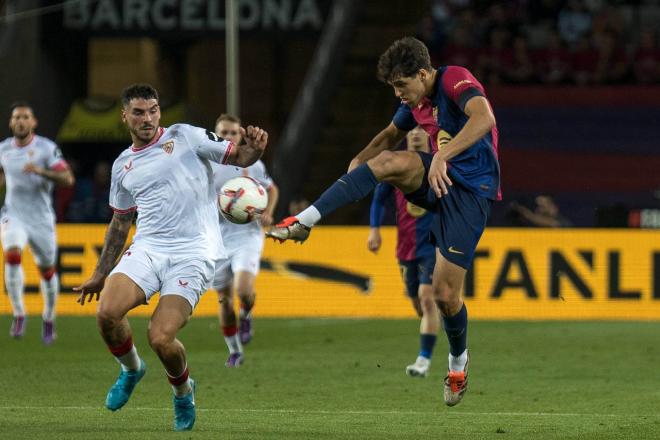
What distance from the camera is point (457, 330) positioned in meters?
9.45

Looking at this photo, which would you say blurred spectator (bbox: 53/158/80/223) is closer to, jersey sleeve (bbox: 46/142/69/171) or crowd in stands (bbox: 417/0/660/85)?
crowd in stands (bbox: 417/0/660/85)

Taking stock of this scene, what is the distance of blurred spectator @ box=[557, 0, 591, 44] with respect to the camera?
24594 mm

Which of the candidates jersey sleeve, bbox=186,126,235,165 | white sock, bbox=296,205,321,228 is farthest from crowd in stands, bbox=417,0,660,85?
white sock, bbox=296,205,321,228

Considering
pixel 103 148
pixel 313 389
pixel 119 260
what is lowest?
pixel 103 148

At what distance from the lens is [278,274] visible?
18984 millimetres

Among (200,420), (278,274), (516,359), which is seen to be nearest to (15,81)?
(278,274)

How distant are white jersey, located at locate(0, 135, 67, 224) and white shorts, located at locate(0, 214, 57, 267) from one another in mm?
54

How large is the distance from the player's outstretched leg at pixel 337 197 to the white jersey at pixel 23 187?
25.3 feet

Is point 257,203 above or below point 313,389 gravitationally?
above

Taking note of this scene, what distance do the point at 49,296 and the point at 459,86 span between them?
8.14 meters

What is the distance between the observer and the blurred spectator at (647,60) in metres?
23.7

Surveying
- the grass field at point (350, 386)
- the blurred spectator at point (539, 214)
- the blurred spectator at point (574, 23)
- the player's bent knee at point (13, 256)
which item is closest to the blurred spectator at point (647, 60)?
the blurred spectator at point (574, 23)

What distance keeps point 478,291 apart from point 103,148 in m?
10.6

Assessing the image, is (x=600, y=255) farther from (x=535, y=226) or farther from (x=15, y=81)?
(x=15, y=81)
